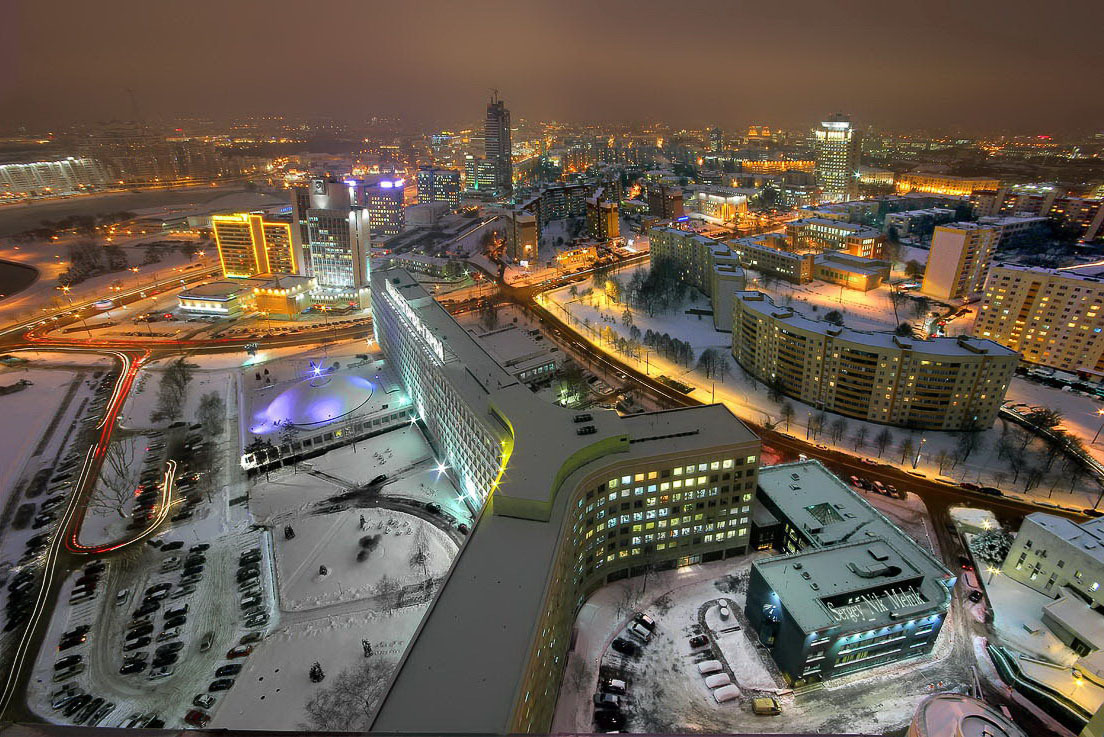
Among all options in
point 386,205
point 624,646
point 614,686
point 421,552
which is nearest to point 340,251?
point 386,205

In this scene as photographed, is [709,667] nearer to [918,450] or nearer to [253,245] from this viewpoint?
[918,450]

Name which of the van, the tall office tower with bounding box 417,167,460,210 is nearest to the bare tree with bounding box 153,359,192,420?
the van

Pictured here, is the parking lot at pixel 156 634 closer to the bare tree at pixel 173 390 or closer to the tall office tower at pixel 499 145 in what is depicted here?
the bare tree at pixel 173 390

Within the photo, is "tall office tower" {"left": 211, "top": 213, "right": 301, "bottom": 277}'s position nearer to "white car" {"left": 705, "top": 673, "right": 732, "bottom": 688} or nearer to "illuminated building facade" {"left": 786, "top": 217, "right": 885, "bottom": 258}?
"white car" {"left": 705, "top": 673, "right": 732, "bottom": 688}

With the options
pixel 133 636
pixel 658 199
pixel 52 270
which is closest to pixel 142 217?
pixel 52 270

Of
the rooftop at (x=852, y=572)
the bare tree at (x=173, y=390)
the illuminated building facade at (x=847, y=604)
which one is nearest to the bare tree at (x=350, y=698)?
the illuminated building facade at (x=847, y=604)

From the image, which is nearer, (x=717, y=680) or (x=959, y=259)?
(x=717, y=680)

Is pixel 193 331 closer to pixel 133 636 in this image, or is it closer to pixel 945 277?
pixel 133 636
